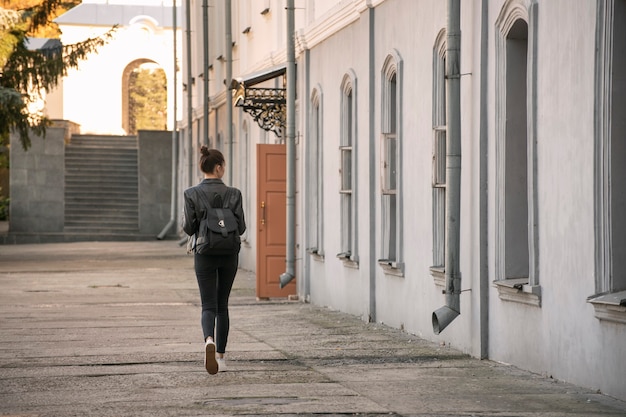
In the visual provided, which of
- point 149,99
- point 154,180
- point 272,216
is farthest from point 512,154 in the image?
point 149,99

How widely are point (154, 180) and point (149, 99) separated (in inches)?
1162

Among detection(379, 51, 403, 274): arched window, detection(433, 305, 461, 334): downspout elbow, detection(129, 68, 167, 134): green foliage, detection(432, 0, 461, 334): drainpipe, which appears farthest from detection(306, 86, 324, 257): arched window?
detection(129, 68, 167, 134): green foliage

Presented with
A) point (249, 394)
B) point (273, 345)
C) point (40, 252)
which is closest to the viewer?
point (249, 394)

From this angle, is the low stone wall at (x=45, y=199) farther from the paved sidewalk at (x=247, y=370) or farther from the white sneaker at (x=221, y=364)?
the white sneaker at (x=221, y=364)

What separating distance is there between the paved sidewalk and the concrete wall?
23993mm

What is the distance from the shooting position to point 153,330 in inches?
559

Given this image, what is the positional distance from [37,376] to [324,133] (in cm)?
863

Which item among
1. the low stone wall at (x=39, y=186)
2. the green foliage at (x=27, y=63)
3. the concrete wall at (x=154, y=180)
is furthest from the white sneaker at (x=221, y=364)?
the concrete wall at (x=154, y=180)

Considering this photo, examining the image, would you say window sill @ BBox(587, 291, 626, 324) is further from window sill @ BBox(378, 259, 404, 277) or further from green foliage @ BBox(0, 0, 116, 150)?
green foliage @ BBox(0, 0, 116, 150)

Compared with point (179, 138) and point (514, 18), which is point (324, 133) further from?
point (179, 138)

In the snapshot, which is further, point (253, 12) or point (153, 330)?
point (253, 12)

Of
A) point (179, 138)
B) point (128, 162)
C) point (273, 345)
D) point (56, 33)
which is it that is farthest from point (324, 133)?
point (56, 33)

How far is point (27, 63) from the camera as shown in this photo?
1215 inches

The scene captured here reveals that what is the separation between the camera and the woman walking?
34.8 ft
